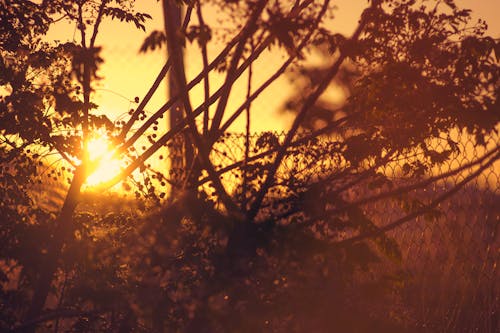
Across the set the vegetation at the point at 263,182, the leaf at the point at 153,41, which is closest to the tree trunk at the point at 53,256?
the vegetation at the point at 263,182

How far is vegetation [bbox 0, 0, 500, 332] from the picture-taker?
3.67 meters

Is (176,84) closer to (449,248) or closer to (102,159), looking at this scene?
(102,159)

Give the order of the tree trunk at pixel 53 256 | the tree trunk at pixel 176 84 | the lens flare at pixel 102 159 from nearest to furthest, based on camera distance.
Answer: the tree trunk at pixel 176 84
the tree trunk at pixel 53 256
the lens flare at pixel 102 159

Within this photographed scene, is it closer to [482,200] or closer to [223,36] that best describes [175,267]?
[223,36]

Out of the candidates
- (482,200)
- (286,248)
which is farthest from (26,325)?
(482,200)

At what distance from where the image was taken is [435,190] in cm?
607

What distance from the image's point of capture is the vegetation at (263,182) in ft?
12.0

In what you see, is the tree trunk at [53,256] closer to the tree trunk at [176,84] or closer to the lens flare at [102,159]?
the lens flare at [102,159]

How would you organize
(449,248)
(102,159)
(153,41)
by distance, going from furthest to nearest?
1. (449,248)
2. (102,159)
3. (153,41)

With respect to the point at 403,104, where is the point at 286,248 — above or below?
below

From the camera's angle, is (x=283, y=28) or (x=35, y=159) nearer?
(x=283, y=28)

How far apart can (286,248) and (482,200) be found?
258cm

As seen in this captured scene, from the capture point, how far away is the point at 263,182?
157 inches

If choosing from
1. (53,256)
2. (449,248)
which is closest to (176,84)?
(53,256)
